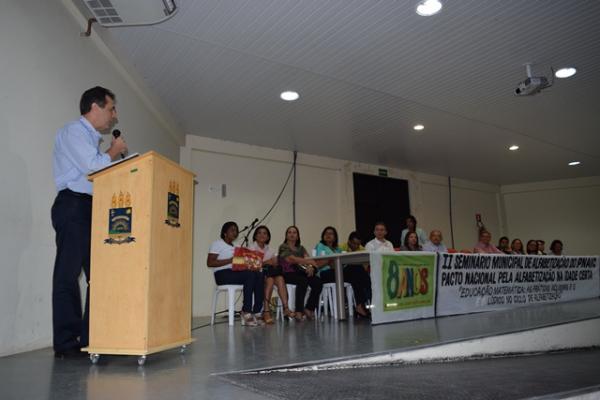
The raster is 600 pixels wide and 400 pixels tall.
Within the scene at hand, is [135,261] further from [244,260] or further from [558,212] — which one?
[558,212]

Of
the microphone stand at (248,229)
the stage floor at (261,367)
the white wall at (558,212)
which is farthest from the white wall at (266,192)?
the stage floor at (261,367)

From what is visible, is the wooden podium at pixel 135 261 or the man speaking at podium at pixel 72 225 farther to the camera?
the man speaking at podium at pixel 72 225

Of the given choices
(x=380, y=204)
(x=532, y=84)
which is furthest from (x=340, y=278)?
(x=380, y=204)

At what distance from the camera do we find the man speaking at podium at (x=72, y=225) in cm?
224

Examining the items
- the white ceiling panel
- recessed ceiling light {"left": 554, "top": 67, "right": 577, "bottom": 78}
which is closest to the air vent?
the white ceiling panel

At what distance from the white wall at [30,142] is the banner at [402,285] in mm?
2669

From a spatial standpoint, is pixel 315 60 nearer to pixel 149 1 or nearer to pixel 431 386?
pixel 149 1

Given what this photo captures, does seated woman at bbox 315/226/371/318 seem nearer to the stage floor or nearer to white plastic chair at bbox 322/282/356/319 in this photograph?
white plastic chair at bbox 322/282/356/319

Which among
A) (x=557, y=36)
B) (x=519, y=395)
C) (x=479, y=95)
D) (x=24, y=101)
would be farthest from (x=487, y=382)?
(x=479, y=95)

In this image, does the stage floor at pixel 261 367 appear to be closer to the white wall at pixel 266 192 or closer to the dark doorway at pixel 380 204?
the white wall at pixel 266 192

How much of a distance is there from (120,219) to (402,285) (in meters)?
2.89

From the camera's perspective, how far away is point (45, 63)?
9.91 feet

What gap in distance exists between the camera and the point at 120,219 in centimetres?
214

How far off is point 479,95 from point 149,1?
4.20m
